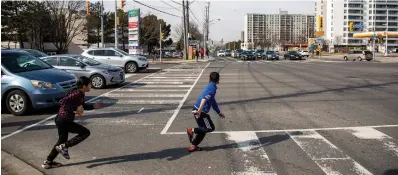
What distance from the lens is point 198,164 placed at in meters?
5.86

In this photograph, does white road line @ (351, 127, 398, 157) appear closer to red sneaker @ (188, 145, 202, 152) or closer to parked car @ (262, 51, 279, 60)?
red sneaker @ (188, 145, 202, 152)

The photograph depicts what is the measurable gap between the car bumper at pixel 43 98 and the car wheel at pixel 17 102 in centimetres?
19

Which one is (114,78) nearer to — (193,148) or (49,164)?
(193,148)

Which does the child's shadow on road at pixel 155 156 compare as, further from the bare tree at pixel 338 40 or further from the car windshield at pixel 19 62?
the bare tree at pixel 338 40

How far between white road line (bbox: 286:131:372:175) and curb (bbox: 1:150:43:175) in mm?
3925

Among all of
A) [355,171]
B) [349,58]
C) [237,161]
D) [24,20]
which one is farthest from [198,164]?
[24,20]

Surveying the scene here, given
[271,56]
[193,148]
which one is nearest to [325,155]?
[193,148]

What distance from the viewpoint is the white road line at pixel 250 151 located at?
18.1ft

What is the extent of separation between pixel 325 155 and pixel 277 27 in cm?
15401

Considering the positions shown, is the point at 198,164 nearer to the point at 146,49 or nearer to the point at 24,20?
the point at 24,20

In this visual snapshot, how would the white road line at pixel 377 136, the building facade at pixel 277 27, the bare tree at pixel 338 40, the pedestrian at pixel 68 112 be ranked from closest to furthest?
the pedestrian at pixel 68 112 → the white road line at pixel 377 136 → the bare tree at pixel 338 40 → the building facade at pixel 277 27

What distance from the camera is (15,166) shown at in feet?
19.2

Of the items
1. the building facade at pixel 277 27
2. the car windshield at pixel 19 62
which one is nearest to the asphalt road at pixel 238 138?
the car windshield at pixel 19 62

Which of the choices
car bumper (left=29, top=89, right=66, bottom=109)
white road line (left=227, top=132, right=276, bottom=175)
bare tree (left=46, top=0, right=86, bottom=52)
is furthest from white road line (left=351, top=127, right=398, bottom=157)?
bare tree (left=46, top=0, right=86, bottom=52)
